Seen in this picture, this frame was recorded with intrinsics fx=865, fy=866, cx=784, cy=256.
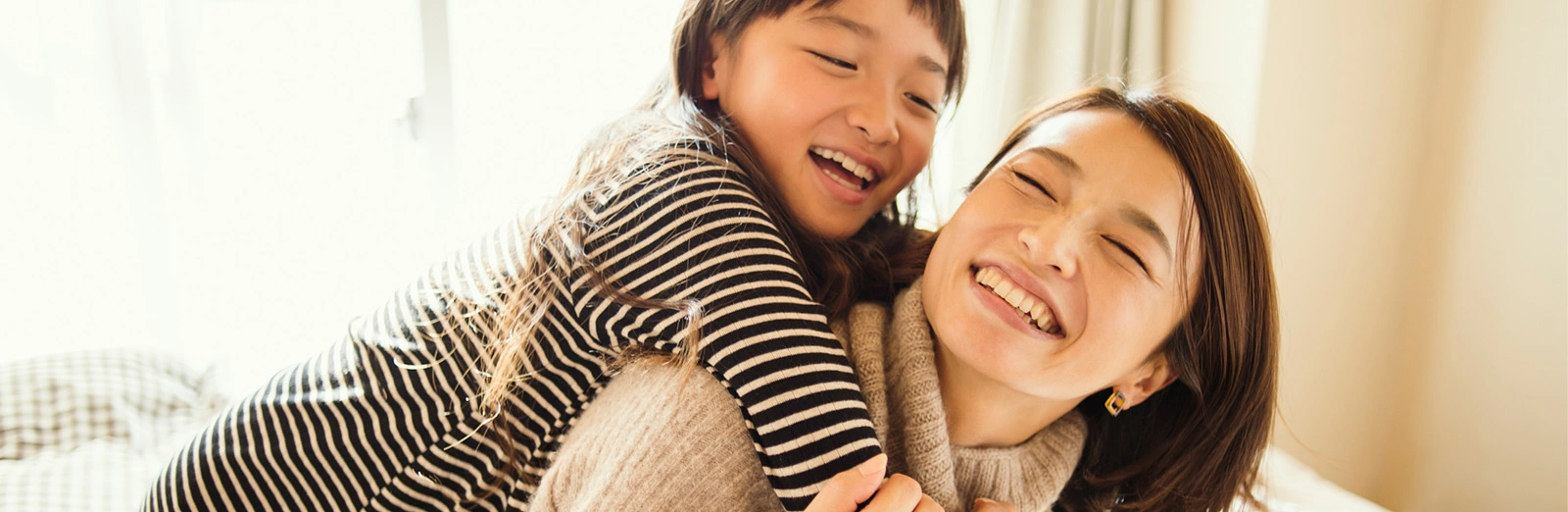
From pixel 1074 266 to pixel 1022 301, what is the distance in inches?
2.6

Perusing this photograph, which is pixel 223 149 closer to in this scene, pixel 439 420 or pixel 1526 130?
pixel 439 420

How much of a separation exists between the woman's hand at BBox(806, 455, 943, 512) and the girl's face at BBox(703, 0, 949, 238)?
1.32 feet

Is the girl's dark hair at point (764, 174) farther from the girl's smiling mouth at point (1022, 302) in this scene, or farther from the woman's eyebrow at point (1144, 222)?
the woman's eyebrow at point (1144, 222)

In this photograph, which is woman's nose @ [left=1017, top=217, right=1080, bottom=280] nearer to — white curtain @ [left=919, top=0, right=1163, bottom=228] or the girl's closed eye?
the girl's closed eye

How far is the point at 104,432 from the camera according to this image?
1.43 meters

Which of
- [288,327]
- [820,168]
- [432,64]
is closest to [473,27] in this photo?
[432,64]

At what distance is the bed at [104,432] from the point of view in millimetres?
1268

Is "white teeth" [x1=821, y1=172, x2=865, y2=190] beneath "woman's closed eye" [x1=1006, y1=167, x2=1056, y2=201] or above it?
beneath

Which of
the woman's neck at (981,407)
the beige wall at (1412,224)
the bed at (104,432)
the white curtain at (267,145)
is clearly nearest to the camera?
the woman's neck at (981,407)

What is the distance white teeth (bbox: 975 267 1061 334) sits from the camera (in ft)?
3.11

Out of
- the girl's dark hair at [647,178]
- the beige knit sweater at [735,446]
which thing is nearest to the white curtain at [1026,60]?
the girl's dark hair at [647,178]

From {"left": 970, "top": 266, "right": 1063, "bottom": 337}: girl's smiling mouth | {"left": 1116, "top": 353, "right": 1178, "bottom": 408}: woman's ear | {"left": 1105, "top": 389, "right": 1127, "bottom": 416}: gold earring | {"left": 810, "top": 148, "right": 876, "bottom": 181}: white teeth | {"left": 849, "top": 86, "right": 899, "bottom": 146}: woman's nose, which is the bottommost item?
{"left": 1105, "top": 389, "right": 1127, "bottom": 416}: gold earring

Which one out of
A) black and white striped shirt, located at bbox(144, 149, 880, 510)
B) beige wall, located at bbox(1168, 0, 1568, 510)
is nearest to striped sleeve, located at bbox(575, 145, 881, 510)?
black and white striped shirt, located at bbox(144, 149, 880, 510)

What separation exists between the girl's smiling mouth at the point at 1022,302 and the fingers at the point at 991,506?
208 millimetres
